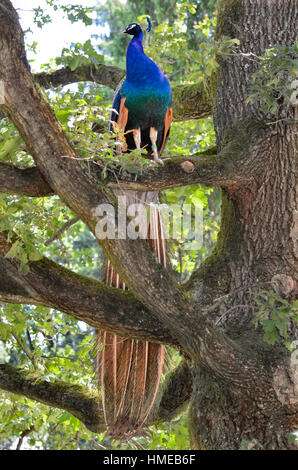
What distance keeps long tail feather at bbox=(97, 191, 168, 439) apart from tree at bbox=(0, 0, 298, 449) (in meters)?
0.15

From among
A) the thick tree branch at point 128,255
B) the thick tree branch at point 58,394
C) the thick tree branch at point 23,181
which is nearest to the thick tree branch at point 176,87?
the thick tree branch at point 23,181

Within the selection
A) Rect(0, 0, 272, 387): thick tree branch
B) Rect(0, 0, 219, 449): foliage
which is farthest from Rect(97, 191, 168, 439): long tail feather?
Rect(0, 0, 272, 387): thick tree branch

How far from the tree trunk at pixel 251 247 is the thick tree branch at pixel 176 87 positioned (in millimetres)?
548

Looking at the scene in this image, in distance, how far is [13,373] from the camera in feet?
14.6

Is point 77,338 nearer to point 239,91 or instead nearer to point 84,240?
point 84,240

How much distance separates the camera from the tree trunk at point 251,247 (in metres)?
3.31

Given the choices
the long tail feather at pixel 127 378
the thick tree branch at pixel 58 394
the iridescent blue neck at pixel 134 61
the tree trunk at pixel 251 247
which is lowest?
the thick tree branch at pixel 58 394

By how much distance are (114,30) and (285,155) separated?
574 inches

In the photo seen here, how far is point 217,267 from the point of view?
3977 mm

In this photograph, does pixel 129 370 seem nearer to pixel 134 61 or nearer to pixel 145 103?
pixel 145 103

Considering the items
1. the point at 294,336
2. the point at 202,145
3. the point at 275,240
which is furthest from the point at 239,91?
the point at 202,145

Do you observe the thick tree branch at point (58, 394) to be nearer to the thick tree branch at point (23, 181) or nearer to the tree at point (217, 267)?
the tree at point (217, 267)

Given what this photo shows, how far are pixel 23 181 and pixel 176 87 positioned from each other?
2.27 metres

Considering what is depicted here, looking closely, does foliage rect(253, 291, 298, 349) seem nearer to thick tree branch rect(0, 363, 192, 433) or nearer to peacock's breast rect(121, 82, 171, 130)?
thick tree branch rect(0, 363, 192, 433)
